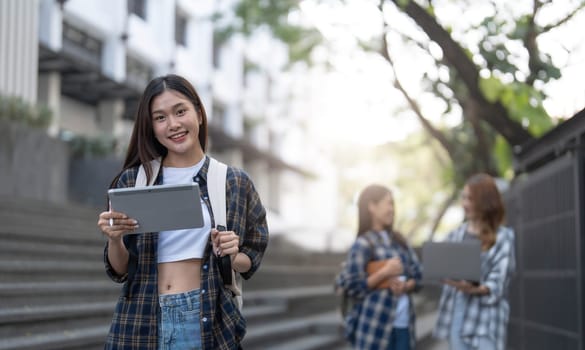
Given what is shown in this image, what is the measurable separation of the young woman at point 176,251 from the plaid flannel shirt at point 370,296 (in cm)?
303

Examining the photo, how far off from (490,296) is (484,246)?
37cm

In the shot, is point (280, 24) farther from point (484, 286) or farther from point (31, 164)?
point (484, 286)

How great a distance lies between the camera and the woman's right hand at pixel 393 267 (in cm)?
653

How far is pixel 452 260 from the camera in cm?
605

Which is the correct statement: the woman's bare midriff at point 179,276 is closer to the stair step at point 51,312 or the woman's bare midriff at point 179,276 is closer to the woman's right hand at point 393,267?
the woman's right hand at point 393,267

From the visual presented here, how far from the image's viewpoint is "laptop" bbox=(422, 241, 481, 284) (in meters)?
6.00

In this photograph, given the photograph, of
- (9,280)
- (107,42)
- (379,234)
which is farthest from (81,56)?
(379,234)

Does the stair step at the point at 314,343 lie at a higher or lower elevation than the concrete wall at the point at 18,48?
lower

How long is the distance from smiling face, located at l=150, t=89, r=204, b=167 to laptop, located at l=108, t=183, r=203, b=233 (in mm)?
356

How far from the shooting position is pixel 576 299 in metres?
6.70

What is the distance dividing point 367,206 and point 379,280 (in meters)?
0.57

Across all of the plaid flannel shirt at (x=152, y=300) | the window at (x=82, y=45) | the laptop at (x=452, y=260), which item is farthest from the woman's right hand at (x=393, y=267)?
the window at (x=82, y=45)

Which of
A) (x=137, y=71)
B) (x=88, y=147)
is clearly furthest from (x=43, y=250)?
(x=137, y=71)

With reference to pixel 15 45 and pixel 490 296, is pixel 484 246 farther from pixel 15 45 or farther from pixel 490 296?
pixel 15 45
